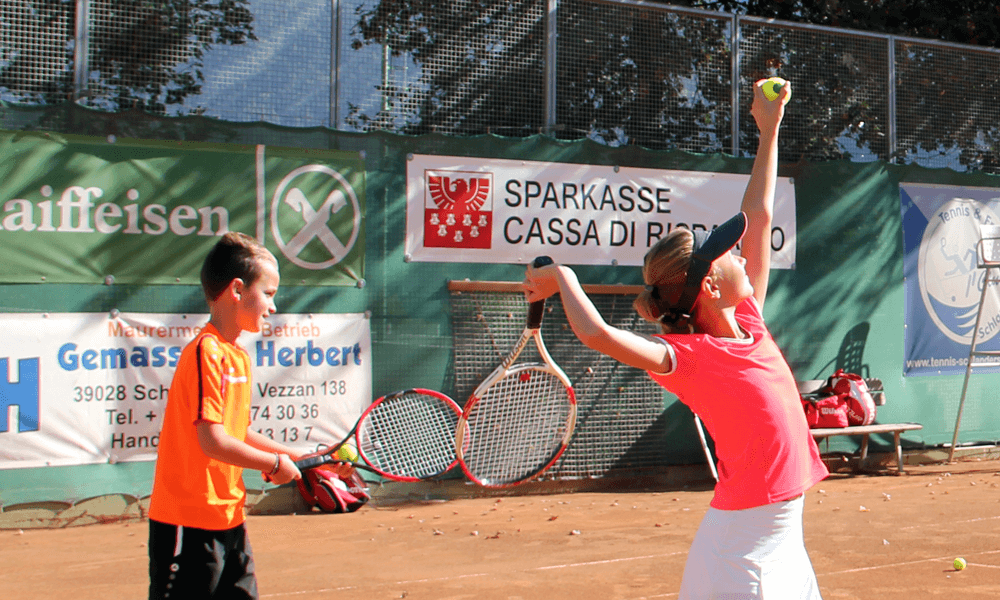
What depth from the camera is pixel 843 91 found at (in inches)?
347

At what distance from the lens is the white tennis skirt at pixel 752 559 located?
6.99ft

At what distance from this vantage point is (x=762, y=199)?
9.10 ft

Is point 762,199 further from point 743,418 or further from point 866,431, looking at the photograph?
point 866,431

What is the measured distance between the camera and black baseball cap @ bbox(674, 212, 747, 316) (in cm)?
218

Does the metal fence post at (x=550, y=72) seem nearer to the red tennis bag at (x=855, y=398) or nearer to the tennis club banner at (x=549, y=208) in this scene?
the tennis club banner at (x=549, y=208)

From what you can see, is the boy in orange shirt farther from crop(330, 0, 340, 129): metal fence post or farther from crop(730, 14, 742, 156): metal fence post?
crop(730, 14, 742, 156): metal fence post

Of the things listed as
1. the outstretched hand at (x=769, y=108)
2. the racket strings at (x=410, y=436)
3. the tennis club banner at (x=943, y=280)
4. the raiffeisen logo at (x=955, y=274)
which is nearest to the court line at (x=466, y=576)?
the racket strings at (x=410, y=436)

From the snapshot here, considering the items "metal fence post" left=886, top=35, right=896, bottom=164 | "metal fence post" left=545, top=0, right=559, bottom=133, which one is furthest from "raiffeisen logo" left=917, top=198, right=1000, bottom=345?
"metal fence post" left=545, top=0, right=559, bottom=133

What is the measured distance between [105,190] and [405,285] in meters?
2.23

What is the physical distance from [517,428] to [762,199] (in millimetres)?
4110

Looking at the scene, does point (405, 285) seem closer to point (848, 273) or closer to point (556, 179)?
point (556, 179)

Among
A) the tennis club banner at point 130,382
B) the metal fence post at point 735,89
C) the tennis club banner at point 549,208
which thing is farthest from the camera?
the metal fence post at point 735,89

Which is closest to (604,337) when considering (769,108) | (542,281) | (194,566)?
(542,281)

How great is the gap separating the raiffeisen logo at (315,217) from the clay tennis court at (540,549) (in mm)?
1904
